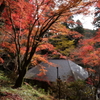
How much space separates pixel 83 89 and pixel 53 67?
217 inches

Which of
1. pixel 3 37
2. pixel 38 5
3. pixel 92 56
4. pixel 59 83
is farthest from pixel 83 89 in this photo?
pixel 3 37

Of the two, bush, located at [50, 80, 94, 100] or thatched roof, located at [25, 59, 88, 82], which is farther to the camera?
thatched roof, located at [25, 59, 88, 82]

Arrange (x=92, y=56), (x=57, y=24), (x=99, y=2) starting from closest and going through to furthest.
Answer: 1. (x=99, y=2)
2. (x=57, y=24)
3. (x=92, y=56)

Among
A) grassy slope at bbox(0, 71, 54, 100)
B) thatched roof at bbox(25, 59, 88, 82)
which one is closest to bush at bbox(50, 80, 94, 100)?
grassy slope at bbox(0, 71, 54, 100)

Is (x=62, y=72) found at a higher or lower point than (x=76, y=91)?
higher

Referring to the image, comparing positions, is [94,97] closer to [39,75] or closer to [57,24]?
[57,24]

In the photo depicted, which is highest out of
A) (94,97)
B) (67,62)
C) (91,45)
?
(91,45)

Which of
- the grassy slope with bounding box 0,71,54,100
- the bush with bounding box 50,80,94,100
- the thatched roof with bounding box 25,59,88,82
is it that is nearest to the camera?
the grassy slope with bounding box 0,71,54,100

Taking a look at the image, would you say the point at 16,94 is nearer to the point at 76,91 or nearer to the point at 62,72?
the point at 76,91

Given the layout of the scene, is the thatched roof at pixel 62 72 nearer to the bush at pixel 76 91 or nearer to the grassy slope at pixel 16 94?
the bush at pixel 76 91

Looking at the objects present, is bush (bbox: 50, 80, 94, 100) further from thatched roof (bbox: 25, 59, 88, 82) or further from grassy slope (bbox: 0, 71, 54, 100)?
thatched roof (bbox: 25, 59, 88, 82)

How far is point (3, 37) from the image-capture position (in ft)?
26.9

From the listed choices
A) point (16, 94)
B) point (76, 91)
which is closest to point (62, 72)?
point (76, 91)

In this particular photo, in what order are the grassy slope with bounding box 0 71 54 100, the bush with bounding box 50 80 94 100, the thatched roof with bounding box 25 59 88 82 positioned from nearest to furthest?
the grassy slope with bounding box 0 71 54 100, the bush with bounding box 50 80 94 100, the thatched roof with bounding box 25 59 88 82
